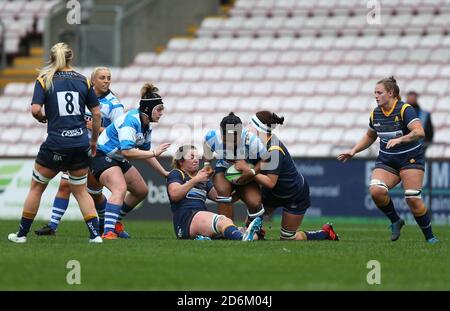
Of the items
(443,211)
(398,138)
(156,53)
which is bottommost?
(443,211)

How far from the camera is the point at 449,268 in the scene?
34.3 feet

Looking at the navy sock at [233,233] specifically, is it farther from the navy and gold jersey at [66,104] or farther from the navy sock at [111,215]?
the navy and gold jersey at [66,104]

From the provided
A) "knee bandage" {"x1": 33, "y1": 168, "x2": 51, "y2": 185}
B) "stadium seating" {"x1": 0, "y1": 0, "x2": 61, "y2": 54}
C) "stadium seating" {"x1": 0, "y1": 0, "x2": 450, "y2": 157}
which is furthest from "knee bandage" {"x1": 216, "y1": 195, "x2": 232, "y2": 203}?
"stadium seating" {"x1": 0, "y1": 0, "x2": 61, "y2": 54}

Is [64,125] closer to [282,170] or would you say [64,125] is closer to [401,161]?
[282,170]

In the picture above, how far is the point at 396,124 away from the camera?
13.8 meters

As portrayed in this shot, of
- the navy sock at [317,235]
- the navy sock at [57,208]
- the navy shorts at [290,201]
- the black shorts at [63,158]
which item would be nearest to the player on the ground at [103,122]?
the navy sock at [57,208]

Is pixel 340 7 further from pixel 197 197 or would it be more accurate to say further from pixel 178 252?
pixel 178 252

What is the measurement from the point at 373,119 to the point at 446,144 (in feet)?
25.5

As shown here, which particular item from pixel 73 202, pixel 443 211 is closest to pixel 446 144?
pixel 443 211

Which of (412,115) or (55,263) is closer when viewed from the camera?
(55,263)

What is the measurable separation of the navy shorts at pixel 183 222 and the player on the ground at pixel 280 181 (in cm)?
79

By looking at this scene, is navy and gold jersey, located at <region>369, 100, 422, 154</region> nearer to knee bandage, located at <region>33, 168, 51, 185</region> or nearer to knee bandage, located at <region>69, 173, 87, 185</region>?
knee bandage, located at <region>69, 173, 87, 185</region>

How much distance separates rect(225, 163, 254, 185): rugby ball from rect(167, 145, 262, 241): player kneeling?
244 millimetres

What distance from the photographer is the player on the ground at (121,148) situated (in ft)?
43.9
